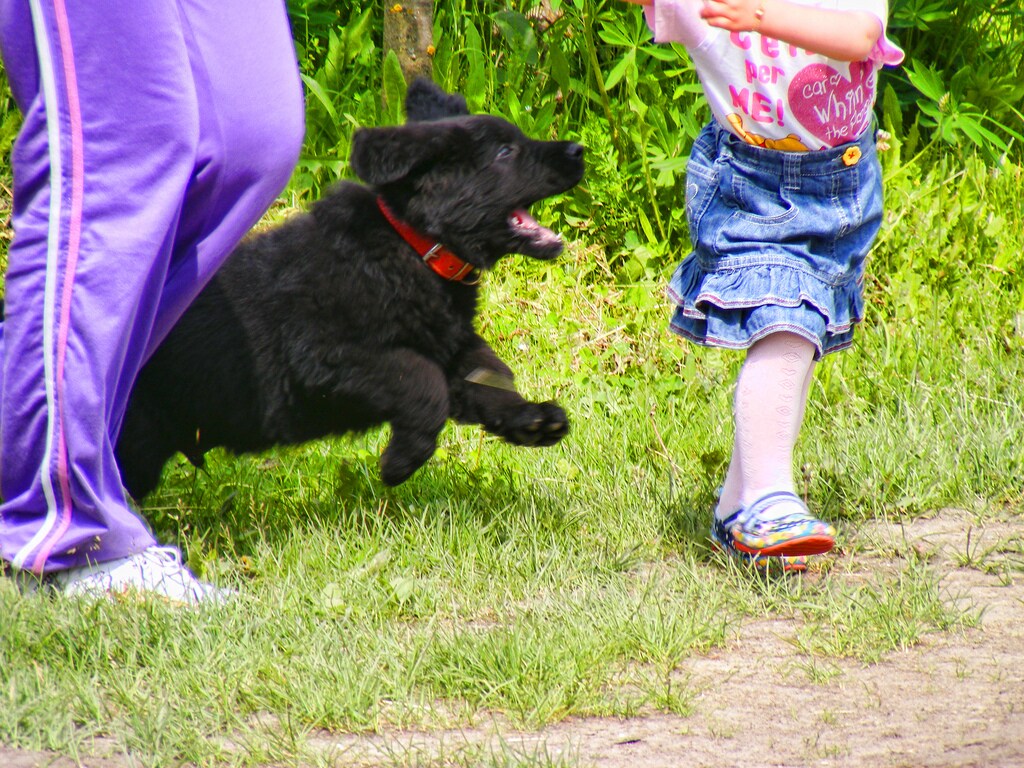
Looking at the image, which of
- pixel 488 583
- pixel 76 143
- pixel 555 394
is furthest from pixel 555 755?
pixel 555 394

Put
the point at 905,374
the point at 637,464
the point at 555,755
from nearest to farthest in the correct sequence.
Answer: the point at 555,755 < the point at 637,464 < the point at 905,374

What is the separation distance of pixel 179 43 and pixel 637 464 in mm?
1726

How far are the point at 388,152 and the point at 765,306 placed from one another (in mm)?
924

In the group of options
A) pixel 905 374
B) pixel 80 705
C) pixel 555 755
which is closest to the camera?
pixel 555 755

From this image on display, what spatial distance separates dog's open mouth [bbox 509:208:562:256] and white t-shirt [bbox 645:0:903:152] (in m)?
0.56

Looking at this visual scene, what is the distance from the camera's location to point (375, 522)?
2924mm

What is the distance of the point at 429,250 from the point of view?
9.32 feet

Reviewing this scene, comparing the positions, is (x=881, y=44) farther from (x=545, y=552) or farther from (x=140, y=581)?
(x=140, y=581)

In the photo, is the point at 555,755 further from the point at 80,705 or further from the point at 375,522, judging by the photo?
the point at 375,522

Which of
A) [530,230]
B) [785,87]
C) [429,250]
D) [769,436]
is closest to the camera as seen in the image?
[785,87]

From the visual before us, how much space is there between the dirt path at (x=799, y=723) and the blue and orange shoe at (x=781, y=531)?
16cm

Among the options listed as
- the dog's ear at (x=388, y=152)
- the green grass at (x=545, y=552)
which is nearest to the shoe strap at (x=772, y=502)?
the green grass at (x=545, y=552)

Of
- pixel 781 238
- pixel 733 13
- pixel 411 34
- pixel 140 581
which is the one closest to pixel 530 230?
pixel 781 238

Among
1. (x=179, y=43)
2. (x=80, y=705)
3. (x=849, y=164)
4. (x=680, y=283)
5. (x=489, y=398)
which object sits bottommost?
(x=80, y=705)
